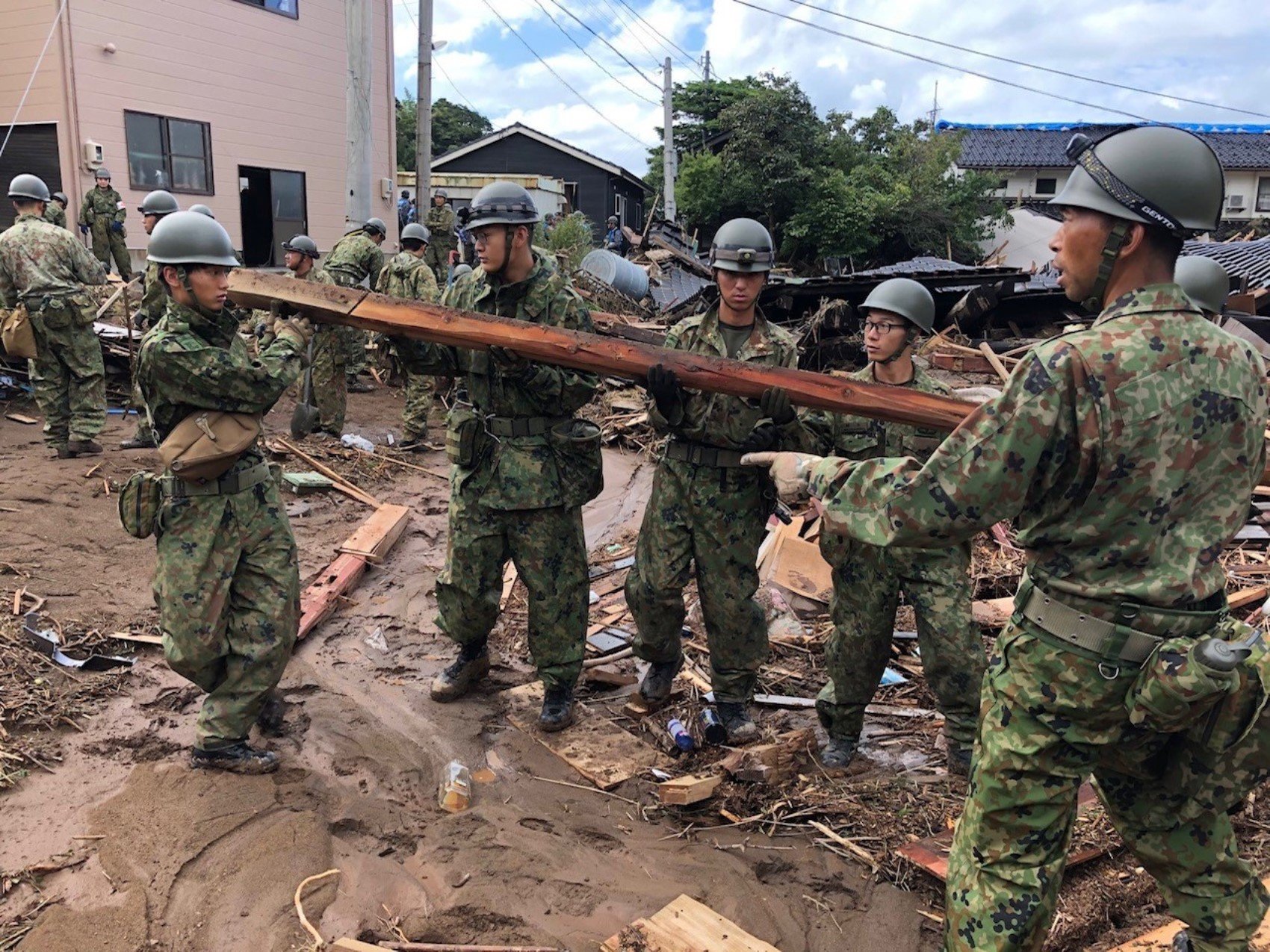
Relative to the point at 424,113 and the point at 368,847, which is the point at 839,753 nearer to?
the point at 368,847

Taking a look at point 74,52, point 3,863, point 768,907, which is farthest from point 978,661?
point 74,52

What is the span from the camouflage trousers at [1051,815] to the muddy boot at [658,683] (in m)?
2.45

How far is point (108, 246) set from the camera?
14.5m

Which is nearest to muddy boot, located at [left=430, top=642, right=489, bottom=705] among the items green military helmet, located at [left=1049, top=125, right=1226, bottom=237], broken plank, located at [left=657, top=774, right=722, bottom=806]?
broken plank, located at [left=657, top=774, right=722, bottom=806]

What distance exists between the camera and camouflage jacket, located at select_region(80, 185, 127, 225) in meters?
14.2

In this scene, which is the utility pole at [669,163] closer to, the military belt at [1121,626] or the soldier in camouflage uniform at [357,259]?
the soldier in camouflage uniform at [357,259]

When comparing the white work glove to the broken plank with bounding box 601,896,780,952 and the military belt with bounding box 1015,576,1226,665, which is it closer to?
the military belt with bounding box 1015,576,1226,665

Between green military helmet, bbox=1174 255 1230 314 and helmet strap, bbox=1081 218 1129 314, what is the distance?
276cm

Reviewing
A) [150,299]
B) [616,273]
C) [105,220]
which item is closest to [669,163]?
[616,273]

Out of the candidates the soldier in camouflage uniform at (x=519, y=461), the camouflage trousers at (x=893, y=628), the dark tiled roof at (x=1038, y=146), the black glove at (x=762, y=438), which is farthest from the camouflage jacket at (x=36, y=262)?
the dark tiled roof at (x=1038, y=146)

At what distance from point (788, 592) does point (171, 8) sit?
16039mm

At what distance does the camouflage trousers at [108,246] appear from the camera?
14320 mm

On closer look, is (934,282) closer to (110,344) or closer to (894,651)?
(894,651)

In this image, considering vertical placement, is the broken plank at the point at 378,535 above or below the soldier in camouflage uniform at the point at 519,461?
below
